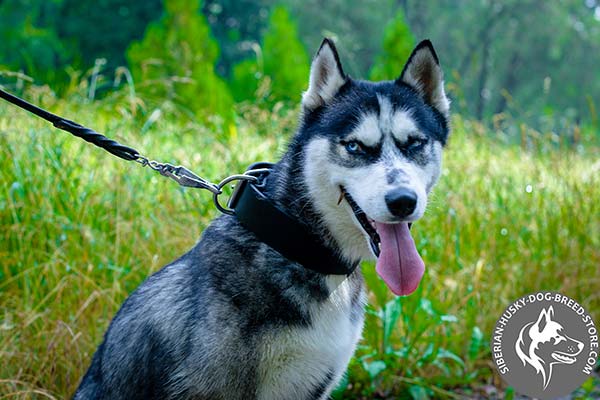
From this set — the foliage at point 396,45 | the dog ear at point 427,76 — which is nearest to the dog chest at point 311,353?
the dog ear at point 427,76

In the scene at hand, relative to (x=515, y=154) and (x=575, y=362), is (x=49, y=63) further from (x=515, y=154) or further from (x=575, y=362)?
(x=575, y=362)

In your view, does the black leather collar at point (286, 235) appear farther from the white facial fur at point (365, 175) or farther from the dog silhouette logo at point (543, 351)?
the dog silhouette logo at point (543, 351)

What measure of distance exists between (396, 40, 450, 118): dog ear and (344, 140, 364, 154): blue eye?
0.47m

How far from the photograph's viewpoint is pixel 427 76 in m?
2.86

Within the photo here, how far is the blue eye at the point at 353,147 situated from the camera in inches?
99.1

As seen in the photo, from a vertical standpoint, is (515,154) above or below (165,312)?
above

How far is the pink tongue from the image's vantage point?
8.09 ft

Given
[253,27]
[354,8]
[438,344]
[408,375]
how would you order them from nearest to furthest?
[408,375] → [438,344] → [253,27] → [354,8]

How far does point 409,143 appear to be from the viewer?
2.57m

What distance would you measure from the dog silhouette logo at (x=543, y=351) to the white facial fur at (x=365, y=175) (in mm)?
1729

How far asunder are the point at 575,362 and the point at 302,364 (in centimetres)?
237

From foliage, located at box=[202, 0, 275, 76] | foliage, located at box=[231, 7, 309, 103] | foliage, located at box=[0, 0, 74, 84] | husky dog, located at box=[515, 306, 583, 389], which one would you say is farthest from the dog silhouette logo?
foliage, located at box=[202, 0, 275, 76]

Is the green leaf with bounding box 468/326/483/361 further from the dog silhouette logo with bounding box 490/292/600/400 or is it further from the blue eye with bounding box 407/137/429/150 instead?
the blue eye with bounding box 407/137/429/150

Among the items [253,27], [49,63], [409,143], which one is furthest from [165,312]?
[253,27]
